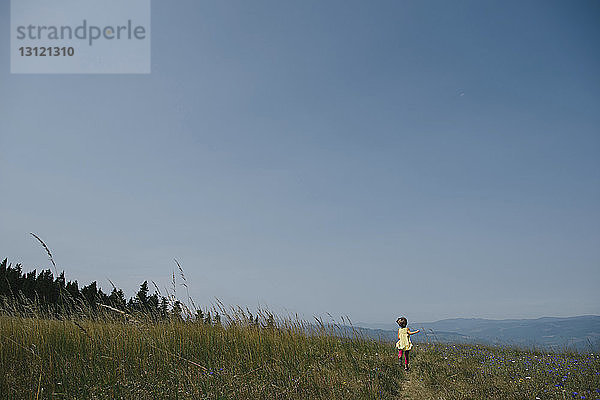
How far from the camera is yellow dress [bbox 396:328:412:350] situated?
8.41 metres

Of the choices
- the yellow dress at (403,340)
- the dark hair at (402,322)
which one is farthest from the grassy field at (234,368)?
the dark hair at (402,322)

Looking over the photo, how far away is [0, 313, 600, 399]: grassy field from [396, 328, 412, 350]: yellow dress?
479mm

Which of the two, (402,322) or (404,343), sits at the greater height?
(402,322)

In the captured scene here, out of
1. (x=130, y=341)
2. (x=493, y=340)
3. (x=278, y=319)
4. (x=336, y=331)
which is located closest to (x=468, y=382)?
(x=336, y=331)

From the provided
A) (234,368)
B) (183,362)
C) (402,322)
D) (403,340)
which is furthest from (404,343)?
(183,362)

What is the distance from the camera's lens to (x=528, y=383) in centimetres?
649

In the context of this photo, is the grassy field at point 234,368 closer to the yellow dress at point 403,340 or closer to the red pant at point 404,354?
the red pant at point 404,354

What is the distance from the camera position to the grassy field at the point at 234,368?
19.1ft

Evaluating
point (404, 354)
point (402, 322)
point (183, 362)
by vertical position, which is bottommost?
point (404, 354)

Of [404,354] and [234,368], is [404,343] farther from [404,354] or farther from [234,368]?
[234,368]

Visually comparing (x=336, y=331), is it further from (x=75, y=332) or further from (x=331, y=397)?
(x=75, y=332)

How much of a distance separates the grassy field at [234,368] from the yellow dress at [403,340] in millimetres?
479

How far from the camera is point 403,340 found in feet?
27.8

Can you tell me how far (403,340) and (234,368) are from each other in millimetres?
3970
